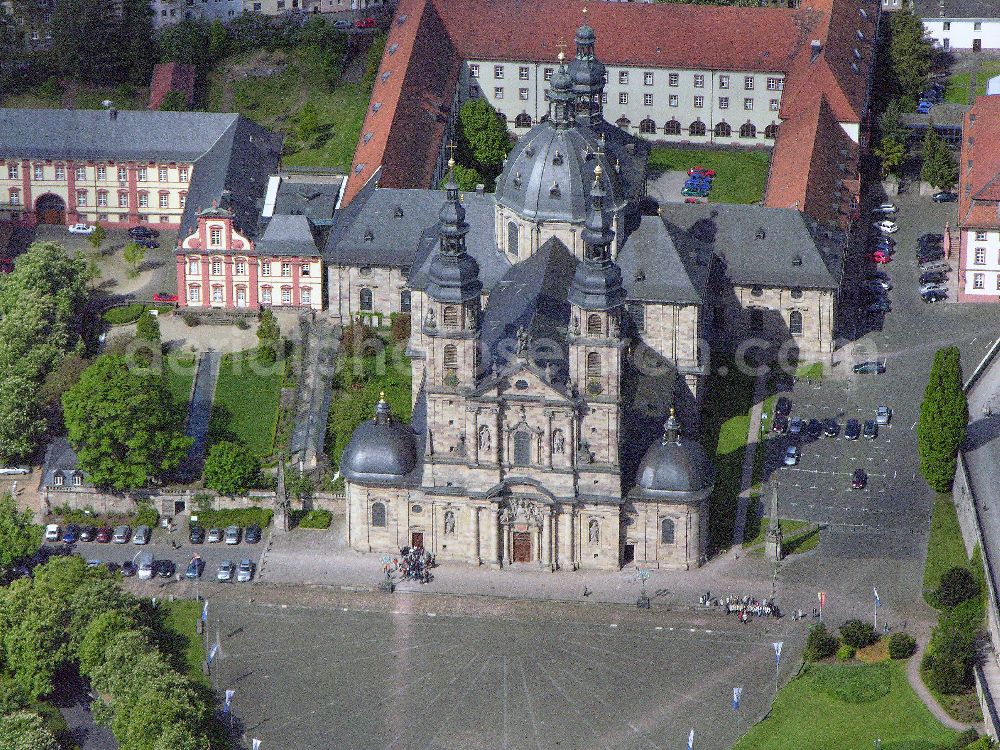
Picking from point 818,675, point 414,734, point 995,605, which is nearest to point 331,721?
point 414,734

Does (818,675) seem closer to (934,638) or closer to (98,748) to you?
(934,638)

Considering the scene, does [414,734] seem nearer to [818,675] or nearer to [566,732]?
[566,732]

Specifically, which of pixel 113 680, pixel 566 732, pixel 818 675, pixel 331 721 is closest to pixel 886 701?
pixel 818 675

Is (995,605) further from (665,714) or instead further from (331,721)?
(331,721)

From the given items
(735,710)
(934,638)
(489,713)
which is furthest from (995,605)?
(489,713)
